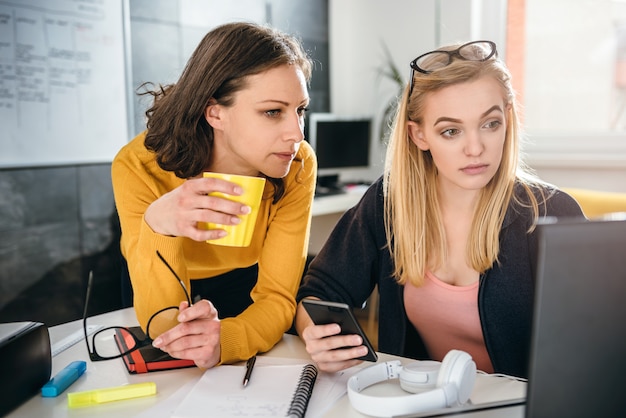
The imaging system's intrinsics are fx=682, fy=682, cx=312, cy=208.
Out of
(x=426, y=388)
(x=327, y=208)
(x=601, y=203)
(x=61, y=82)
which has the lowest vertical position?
(x=327, y=208)

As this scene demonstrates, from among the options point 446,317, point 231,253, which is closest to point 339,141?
point 231,253

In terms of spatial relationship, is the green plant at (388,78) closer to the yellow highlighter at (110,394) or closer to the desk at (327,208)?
the desk at (327,208)

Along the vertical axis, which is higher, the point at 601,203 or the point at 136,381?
the point at 601,203

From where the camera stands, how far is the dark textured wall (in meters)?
2.70

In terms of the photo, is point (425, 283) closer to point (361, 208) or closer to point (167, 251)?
point (361, 208)

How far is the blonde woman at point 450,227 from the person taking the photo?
1.42 m

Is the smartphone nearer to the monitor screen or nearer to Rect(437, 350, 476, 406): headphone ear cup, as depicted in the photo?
Rect(437, 350, 476, 406): headphone ear cup

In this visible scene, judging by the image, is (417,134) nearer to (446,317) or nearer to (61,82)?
(446,317)

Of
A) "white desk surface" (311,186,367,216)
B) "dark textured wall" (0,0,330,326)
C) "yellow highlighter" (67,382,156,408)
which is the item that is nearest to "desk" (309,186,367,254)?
"white desk surface" (311,186,367,216)

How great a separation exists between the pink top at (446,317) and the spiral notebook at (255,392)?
42 centimetres

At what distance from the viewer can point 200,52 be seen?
1446 mm

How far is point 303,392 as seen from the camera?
1035 mm

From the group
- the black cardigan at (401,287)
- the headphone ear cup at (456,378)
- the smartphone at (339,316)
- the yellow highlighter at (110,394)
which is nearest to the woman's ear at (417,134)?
the black cardigan at (401,287)

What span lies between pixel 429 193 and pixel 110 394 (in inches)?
32.9
